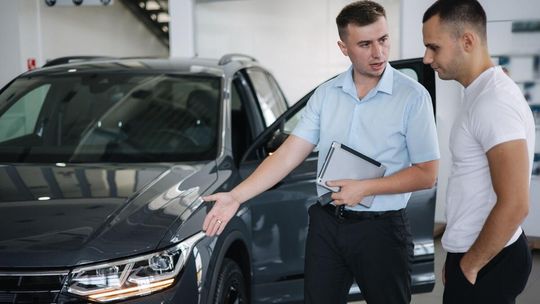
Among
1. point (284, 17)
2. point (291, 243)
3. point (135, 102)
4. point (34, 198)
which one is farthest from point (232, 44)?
point (34, 198)

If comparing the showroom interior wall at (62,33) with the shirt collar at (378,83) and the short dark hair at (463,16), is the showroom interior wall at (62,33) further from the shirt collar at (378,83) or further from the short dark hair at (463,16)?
the short dark hair at (463,16)

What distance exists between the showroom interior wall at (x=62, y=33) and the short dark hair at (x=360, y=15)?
609 cm

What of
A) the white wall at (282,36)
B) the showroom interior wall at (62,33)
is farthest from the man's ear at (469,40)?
the showroom interior wall at (62,33)

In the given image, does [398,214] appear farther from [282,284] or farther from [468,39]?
[282,284]

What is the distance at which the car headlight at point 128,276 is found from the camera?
200 cm

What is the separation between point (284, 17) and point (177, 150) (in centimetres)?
447

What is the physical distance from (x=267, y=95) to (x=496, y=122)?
2625mm

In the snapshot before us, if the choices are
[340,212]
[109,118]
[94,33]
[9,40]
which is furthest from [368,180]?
[94,33]

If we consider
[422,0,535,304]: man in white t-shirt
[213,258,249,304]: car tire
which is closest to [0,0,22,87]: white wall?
[213,258,249,304]: car tire

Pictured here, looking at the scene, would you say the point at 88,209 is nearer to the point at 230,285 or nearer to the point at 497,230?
the point at 230,285

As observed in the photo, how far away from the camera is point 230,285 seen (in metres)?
2.53

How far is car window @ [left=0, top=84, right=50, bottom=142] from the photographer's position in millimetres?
3260

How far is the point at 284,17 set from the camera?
23.5 feet

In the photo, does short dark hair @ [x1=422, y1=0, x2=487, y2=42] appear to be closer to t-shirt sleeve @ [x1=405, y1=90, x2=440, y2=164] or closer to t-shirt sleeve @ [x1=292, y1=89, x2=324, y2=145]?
t-shirt sleeve @ [x1=405, y1=90, x2=440, y2=164]
